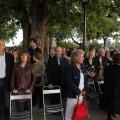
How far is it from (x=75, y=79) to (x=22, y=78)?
1.30 meters

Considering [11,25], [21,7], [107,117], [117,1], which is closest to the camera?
[107,117]

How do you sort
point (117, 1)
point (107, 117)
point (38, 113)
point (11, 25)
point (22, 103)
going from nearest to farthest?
point (22, 103) → point (107, 117) → point (38, 113) → point (117, 1) → point (11, 25)

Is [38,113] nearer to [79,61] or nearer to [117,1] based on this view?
[79,61]

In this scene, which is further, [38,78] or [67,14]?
[67,14]

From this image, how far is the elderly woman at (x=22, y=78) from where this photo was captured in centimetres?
616

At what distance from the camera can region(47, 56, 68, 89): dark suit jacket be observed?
700cm

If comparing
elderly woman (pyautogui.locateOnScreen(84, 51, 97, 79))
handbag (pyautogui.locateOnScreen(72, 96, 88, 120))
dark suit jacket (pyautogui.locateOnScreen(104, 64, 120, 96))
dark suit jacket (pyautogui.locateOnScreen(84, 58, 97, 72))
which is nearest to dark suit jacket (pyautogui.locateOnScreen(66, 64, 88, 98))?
handbag (pyautogui.locateOnScreen(72, 96, 88, 120))

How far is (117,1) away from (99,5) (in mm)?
2693

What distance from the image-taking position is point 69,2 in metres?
13.9

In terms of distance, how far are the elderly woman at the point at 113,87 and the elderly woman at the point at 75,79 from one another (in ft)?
3.24

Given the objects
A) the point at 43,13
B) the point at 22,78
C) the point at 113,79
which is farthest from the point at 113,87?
the point at 43,13

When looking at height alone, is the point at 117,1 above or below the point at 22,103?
above

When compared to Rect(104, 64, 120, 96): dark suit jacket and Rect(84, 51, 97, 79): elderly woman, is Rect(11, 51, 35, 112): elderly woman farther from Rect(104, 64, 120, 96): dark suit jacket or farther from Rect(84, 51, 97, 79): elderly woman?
Rect(84, 51, 97, 79): elderly woman

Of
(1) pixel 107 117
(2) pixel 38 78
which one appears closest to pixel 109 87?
(1) pixel 107 117
